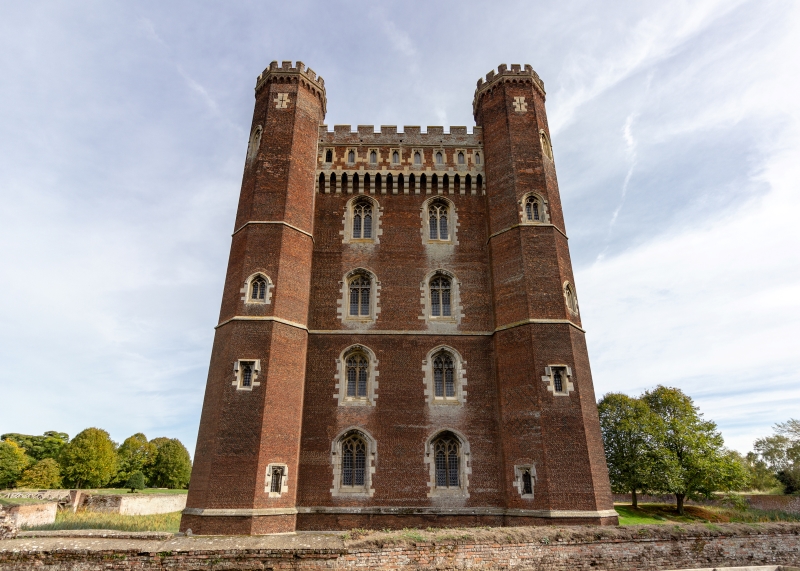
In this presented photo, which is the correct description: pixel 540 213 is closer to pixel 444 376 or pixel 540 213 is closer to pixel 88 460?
pixel 444 376

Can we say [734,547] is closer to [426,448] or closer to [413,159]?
[426,448]

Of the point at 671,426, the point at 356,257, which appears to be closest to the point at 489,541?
the point at 356,257

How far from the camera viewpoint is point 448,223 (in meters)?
23.8

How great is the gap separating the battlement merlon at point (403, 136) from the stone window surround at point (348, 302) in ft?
23.2

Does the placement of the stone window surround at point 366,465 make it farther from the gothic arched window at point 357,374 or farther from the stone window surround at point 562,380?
the stone window surround at point 562,380

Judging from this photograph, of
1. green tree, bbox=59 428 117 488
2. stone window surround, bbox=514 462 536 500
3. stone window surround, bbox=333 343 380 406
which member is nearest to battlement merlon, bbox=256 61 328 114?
stone window surround, bbox=333 343 380 406

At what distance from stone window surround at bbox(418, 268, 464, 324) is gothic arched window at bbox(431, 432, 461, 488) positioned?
4.86 metres

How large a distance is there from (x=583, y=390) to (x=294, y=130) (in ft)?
56.3

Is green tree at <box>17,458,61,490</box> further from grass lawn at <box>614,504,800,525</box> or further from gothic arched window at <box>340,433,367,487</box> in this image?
grass lawn at <box>614,504,800,525</box>

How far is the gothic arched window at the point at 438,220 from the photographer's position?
23.6m

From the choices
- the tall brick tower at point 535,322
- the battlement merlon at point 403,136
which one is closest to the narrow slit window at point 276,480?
the tall brick tower at point 535,322

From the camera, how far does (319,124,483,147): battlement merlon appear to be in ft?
82.2

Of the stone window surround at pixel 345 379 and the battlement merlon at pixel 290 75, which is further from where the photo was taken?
the battlement merlon at pixel 290 75

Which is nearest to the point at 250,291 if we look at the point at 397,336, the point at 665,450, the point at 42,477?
the point at 397,336
